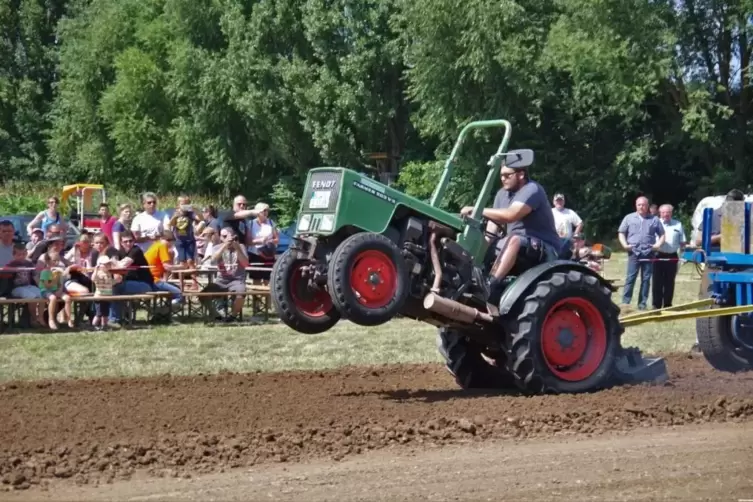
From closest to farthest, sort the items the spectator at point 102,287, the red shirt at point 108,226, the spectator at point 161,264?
the spectator at point 102,287
the spectator at point 161,264
the red shirt at point 108,226

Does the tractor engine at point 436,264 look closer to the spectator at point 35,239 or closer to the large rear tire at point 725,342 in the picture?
the large rear tire at point 725,342

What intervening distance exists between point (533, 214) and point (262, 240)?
901cm

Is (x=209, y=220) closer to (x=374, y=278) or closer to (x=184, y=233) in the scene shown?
(x=184, y=233)

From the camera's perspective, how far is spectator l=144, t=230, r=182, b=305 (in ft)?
53.7

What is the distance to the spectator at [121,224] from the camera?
1688 centimetres

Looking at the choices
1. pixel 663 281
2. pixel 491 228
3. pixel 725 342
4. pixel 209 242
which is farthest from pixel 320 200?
pixel 663 281

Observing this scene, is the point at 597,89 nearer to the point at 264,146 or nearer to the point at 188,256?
the point at 264,146

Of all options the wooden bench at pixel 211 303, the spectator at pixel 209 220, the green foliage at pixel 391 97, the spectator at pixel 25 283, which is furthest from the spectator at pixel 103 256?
the green foliage at pixel 391 97

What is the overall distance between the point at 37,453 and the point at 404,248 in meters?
3.07

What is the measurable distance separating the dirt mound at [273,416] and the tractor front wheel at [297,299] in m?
0.62

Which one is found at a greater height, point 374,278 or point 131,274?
point 374,278

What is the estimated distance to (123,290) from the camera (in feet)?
51.8

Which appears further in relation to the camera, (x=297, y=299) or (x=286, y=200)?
(x=286, y=200)

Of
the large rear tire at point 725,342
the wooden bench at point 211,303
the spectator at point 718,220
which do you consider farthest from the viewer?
the wooden bench at point 211,303
